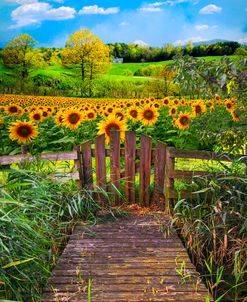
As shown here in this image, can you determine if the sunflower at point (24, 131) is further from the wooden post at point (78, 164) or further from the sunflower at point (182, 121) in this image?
the sunflower at point (182, 121)

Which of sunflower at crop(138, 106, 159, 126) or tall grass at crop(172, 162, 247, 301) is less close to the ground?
sunflower at crop(138, 106, 159, 126)

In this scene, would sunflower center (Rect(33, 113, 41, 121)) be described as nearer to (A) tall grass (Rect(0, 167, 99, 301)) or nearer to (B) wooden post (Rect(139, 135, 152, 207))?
(B) wooden post (Rect(139, 135, 152, 207))

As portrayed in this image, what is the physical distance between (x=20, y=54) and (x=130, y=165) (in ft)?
97.1

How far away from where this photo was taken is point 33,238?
11.0ft

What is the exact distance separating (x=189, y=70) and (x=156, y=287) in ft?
6.75

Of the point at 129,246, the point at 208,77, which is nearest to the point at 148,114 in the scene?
the point at 208,77

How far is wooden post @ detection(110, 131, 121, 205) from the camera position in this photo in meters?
5.22

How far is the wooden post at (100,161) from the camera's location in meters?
5.21

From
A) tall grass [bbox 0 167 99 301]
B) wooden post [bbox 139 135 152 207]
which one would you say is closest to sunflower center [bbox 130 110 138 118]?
wooden post [bbox 139 135 152 207]

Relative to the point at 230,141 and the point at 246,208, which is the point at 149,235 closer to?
the point at 246,208

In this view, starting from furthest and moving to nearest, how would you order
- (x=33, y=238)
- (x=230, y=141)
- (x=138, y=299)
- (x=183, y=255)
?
1. (x=230, y=141)
2. (x=183, y=255)
3. (x=33, y=238)
4. (x=138, y=299)

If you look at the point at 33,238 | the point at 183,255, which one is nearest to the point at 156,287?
the point at 183,255

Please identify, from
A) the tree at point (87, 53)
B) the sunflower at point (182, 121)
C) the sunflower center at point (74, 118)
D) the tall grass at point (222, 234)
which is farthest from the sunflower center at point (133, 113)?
the tree at point (87, 53)

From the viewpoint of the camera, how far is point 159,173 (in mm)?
5113
